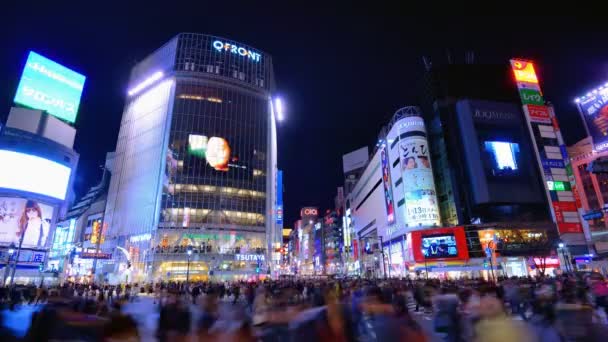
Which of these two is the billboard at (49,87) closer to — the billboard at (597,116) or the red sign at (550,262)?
the billboard at (597,116)

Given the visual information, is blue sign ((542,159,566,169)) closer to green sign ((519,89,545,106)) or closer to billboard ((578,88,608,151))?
green sign ((519,89,545,106))

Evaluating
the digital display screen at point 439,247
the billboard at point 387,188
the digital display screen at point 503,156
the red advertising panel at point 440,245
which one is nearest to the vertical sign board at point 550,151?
the digital display screen at point 503,156

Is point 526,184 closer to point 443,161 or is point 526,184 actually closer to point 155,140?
point 443,161

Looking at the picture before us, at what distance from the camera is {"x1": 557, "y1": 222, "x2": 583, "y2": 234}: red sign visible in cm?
6011

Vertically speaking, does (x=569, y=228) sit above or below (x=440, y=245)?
above

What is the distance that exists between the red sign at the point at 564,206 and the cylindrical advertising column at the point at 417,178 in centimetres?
2059

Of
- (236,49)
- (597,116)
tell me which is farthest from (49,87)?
(597,116)

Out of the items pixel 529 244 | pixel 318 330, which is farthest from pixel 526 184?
pixel 318 330

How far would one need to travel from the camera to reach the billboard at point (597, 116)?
23.7m

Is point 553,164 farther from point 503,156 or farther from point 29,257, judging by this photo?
point 29,257

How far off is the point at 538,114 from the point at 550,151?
8.22 metres

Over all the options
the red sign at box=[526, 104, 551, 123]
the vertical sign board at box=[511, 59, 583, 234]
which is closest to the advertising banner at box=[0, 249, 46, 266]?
the vertical sign board at box=[511, 59, 583, 234]

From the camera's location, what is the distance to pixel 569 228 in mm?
60375

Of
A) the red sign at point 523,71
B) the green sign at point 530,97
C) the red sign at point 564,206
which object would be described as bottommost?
the red sign at point 564,206
